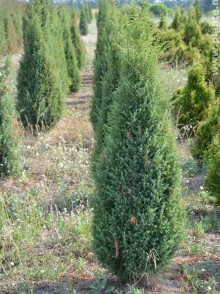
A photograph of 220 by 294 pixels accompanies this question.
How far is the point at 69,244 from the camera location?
452cm

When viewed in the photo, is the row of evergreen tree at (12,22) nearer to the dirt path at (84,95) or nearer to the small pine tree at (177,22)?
the dirt path at (84,95)

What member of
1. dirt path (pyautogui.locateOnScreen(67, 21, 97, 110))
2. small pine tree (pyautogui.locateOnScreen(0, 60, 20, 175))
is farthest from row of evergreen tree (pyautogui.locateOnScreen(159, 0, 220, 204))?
dirt path (pyautogui.locateOnScreen(67, 21, 97, 110))

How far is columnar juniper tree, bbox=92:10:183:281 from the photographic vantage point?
135 inches

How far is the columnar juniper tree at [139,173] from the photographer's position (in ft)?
11.2

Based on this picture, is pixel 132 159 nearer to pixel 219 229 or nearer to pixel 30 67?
pixel 219 229

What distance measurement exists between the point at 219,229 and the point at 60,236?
5.40 ft

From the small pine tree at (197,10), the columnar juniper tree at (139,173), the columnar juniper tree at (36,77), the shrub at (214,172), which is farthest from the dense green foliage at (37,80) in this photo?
the small pine tree at (197,10)

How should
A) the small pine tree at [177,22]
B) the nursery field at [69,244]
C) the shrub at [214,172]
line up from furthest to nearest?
1. the small pine tree at [177,22]
2. the shrub at [214,172]
3. the nursery field at [69,244]

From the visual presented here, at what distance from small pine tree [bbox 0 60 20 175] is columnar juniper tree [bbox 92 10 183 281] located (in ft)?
10.9

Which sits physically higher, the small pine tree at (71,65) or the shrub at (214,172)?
the shrub at (214,172)

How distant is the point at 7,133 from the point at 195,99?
3.45m

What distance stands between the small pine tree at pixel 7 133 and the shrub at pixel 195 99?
2984mm

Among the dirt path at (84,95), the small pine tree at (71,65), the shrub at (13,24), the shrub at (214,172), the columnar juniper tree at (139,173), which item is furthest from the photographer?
the shrub at (13,24)

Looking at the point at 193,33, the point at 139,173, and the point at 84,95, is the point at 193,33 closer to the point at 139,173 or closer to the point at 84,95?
the point at 84,95
